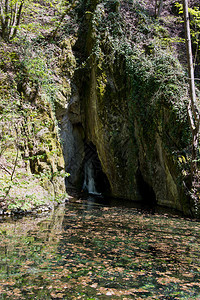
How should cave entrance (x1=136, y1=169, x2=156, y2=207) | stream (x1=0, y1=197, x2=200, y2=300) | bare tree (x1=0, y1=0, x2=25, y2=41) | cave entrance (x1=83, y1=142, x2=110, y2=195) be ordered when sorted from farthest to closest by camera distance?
cave entrance (x1=83, y1=142, x2=110, y2=195), cave entrance (x1=136, y1=169, x2=156, y2=207), bare tree (x1=0, y1=0, x2=25, y2=41), stream (x1=0, y1=197, x2=200, y2=300)

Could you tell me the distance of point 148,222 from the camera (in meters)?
7.02

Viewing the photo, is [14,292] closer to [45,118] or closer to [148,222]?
[148,222]

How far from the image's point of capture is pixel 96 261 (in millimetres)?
3658

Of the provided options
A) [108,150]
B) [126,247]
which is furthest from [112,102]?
[126,247]

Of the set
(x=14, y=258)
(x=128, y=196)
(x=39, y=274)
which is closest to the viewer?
(x=39, y=274)

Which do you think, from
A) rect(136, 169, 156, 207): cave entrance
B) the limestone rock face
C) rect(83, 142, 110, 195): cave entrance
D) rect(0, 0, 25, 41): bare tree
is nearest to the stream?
the limestone rock face

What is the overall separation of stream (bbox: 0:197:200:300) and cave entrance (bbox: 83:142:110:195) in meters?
12.0

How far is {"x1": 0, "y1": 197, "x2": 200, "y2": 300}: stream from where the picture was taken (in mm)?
2723

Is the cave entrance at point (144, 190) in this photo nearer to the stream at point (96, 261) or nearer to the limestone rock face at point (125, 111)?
the limestone rock face at point (125, 111)

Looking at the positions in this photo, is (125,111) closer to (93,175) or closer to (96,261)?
(93,175)

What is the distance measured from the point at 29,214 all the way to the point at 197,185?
221 inches

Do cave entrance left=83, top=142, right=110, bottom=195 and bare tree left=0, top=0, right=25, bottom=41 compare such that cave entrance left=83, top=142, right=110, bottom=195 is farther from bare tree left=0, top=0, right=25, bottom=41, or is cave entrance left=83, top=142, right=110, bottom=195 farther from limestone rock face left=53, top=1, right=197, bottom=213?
bare tree left=0, top=0, right=25, bottom=41

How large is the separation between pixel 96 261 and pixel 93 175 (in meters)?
15.9

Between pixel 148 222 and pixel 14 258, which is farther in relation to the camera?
pixel 148 222
